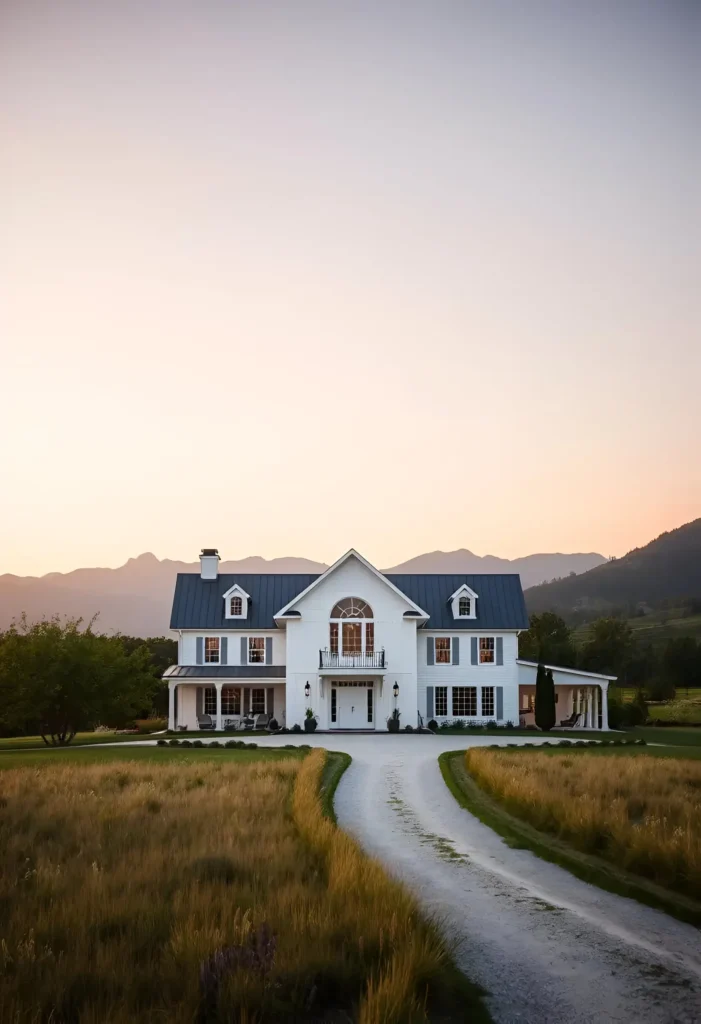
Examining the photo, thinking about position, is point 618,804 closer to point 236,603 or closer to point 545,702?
point 545,702

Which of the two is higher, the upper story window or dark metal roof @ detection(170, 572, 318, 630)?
dark metal roof @ detection(170, 572, 318, 630)

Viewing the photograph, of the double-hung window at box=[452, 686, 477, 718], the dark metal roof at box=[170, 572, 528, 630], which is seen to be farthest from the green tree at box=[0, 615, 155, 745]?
the double-hung window at box=[452, 686, 477, 718]

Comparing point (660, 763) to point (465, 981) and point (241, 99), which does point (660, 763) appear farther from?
point (241, 99)

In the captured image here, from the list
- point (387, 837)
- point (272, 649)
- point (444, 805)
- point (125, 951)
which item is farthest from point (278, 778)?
point (272, 649)

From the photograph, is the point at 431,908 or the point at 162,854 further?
the point at 162,854

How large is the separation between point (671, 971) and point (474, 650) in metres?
39.6

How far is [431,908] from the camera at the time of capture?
998 cm

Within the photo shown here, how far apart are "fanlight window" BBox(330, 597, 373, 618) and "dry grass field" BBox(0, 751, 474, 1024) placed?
3138cm

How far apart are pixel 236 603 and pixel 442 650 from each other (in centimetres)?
1128

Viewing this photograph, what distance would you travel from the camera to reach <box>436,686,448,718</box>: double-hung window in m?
46.9

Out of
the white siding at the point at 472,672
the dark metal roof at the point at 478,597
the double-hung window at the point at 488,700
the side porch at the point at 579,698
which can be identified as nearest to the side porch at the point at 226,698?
the white siding at the point at 472,672

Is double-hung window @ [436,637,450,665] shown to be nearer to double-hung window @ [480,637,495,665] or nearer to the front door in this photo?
double-hung window @ [480,637,495,665]

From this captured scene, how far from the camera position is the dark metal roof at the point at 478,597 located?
156ft

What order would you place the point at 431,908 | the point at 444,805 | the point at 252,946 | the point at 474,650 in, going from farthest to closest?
the point at 474,650, the point at 444,805, the point at 431,908, the point at 252,946
